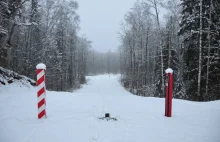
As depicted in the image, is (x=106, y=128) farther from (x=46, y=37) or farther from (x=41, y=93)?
(x=46, y=37)

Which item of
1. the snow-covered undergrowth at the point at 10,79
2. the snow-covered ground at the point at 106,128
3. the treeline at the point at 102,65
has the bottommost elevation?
the snow-covered ground at the point at 106,128

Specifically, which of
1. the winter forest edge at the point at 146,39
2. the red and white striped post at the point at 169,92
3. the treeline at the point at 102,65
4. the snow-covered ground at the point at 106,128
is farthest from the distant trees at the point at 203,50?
the treeline at the point at 102,65

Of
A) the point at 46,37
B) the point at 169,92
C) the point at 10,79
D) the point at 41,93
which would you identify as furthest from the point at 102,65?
the point at 41,93

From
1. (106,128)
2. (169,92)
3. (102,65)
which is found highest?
(102,65)

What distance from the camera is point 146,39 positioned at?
90.6 feet

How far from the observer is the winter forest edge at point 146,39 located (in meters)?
14.0

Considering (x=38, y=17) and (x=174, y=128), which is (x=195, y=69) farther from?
(x=38, y=17)

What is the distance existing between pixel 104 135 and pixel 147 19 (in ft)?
82.2

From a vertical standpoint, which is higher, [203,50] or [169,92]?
[203,50]

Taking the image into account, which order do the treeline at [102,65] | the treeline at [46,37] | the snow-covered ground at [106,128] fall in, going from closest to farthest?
the snow-covered ground at [106,128]
the treeline at [46,37]
the treeline at [102,65]

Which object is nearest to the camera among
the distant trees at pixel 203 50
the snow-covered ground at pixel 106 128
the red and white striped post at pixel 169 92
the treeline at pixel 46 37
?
the snow-covered ground at pixel 106 128

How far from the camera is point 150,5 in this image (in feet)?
61.2

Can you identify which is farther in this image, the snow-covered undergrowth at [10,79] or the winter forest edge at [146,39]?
the winter forest edge at [146,39]

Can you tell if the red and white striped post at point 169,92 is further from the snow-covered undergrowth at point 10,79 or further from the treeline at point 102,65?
the treeline at point 102,65
